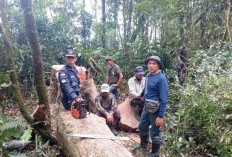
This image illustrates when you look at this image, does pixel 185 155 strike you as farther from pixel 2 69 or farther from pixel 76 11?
pixel 76 11

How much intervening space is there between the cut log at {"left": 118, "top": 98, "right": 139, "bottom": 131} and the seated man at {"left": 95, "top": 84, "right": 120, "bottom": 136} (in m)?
0.25

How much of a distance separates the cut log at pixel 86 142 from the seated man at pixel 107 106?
3.45 ft

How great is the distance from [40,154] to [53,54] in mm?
6941

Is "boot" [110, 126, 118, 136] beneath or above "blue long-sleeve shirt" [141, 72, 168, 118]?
beneath

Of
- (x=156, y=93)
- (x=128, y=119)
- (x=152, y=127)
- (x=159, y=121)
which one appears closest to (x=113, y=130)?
(x=128, y=119)

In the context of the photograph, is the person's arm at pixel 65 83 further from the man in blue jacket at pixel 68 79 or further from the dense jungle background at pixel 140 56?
the dense jungle background at pixel 140 56

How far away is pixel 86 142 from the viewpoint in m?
2.51

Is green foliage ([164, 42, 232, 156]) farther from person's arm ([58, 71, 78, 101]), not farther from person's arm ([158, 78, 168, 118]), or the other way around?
person's arm ([58, 71, 78, 101])

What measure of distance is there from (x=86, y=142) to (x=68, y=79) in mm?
1738

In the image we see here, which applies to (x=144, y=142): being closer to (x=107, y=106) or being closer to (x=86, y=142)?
(x=107, y=106)

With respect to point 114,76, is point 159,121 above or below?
below

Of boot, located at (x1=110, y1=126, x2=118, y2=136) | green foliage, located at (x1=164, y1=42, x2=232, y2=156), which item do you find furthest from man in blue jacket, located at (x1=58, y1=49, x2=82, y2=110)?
green foliage, located at (x1=164, y1=42, x2=232, y2=156)

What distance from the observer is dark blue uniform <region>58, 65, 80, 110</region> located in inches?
139

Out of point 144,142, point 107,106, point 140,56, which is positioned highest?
point 140,56
